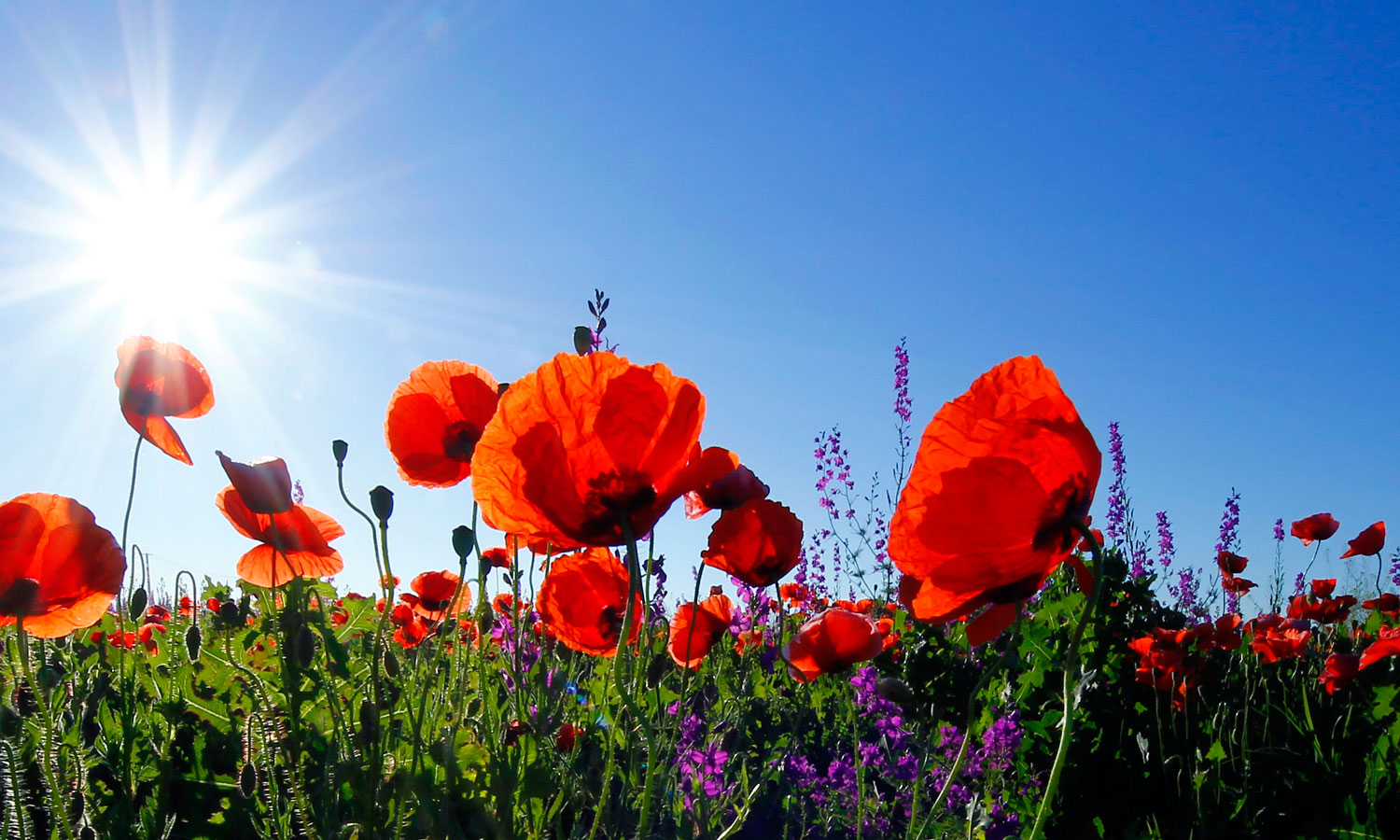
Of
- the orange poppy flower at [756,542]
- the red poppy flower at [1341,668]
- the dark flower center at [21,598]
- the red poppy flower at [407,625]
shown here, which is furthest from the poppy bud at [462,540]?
the red poppy flower at [1341,668]

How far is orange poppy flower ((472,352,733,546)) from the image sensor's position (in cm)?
101

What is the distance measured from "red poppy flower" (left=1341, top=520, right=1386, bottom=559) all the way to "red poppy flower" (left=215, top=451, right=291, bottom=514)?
18.4 ft

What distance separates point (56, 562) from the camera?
1447mm

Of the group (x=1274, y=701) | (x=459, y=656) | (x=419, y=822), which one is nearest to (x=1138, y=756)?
(x=1274, y=701)

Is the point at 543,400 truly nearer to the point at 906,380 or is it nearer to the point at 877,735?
the point at 877,735

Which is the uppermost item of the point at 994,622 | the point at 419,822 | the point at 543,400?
the point at 543,400

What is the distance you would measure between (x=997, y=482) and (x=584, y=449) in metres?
0.46

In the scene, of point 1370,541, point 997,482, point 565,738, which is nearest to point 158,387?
point 565,738

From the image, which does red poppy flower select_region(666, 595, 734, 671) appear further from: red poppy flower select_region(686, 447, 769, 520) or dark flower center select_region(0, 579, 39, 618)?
dark flower center select_region(0, 579, 39, 618)

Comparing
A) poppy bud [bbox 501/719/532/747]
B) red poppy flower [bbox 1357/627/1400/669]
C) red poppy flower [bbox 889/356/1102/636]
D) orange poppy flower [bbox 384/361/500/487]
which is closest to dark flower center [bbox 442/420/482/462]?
orange poppy flower [bbox 384/361/500/487]

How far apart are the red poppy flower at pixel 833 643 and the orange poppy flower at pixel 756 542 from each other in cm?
18

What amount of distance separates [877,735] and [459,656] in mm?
2013

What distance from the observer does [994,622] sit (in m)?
1.02

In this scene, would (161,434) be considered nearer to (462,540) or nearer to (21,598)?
(21,598)
